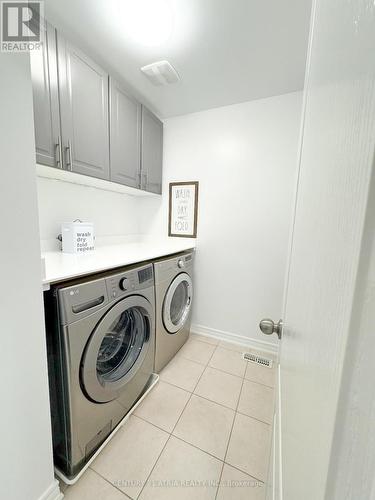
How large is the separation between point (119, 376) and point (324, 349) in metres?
1.22

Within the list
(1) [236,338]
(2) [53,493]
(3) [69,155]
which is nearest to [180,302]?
(1) [236,338]

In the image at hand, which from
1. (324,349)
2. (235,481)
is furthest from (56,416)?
(324,349)

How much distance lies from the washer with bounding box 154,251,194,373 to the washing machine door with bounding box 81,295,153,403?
16cm

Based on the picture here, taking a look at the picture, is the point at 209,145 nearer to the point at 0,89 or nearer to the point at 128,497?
the point at 0,89

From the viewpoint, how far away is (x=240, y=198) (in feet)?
5.98

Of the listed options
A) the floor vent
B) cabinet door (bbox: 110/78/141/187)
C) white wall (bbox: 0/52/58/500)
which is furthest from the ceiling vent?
the floor vent

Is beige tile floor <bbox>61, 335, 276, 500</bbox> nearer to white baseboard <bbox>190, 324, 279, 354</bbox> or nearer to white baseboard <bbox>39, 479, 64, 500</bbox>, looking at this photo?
white baseboard <bbox>39, 479, 64, 500</bbox>

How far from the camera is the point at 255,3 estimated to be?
967 mm

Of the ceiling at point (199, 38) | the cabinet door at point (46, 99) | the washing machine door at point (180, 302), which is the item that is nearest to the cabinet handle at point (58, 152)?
the cabinet door at point (46, 99)

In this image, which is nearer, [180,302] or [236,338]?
[180,302]

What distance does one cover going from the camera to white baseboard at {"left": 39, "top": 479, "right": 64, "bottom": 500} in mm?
784

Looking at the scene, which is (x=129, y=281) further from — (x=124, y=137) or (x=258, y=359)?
(x=258, y=359)

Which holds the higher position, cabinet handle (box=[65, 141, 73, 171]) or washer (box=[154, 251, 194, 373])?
cabinet handle (box=[65, 141, 73, 171])

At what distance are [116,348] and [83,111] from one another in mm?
1502
